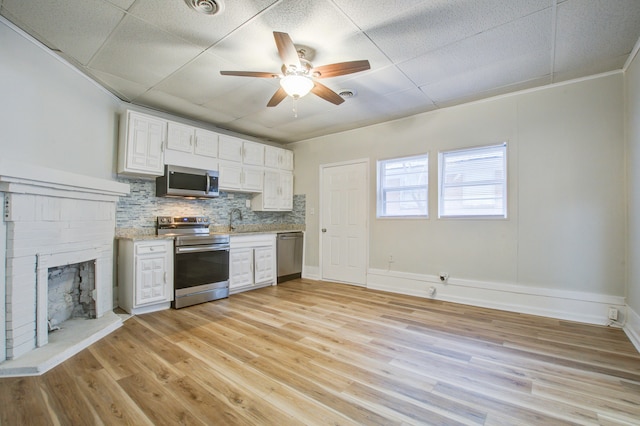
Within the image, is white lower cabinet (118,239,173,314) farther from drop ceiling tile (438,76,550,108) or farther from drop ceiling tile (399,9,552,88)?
drop ceiling tile (438,76,550,108)

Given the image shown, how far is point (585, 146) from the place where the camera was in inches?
123

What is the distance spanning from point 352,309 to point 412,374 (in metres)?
1.52

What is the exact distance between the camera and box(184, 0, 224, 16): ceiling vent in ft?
6.64

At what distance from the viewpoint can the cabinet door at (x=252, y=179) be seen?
15.7 ft

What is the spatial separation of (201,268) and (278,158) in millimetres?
2442

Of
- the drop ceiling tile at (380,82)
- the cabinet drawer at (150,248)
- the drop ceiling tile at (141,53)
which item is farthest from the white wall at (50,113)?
the drop ceiling tile at (380,82)

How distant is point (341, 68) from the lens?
2.38 m

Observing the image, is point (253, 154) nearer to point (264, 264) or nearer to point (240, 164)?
point (240, 164)

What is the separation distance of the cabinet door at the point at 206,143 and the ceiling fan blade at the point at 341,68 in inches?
91.2

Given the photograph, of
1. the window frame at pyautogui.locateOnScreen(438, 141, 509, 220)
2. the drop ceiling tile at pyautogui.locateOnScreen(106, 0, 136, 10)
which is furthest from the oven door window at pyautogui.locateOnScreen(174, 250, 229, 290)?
the window frame at pyautogui.locateOnScreen(438, 141, 509, 220)

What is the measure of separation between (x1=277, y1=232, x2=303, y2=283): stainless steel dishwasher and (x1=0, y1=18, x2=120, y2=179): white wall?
2630mm

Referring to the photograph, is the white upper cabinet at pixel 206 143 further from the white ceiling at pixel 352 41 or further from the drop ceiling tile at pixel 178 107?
the white ceiling at pixel 352 41

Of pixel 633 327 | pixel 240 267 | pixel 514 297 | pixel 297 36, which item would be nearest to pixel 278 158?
pixel 240 267

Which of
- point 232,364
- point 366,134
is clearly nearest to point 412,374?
point 232,364
